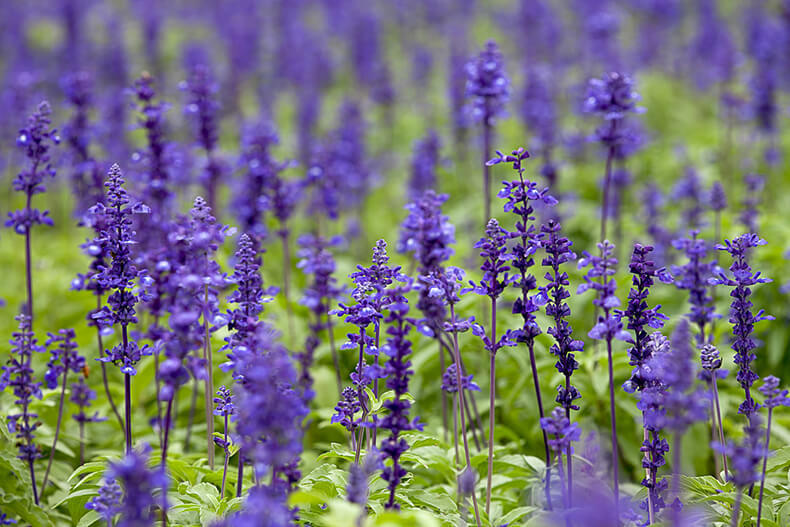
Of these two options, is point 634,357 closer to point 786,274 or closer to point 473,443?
point 473,443

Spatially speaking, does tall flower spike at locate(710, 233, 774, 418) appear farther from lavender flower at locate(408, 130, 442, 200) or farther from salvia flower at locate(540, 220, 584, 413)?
lavender flower at locate(408, 130, 442, 200)

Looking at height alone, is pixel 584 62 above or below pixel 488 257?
above

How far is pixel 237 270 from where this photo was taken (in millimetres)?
3617

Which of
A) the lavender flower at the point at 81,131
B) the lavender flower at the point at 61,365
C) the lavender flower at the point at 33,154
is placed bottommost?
the lavender flower at the point at 61,365

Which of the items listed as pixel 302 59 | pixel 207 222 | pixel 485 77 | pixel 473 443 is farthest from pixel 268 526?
pixel 302 59

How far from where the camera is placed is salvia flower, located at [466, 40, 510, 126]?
5457mm

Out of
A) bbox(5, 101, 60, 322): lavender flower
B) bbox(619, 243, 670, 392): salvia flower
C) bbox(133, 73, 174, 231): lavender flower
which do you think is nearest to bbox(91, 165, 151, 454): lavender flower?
bbox(5, 101, 60, 322): lavender flower

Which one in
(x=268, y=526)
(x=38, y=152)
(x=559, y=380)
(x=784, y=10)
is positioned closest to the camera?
(x=268, y=526)

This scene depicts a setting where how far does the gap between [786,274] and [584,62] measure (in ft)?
33.2

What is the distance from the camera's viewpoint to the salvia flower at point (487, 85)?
546 centimetres

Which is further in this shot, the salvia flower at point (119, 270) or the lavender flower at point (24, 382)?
the lavender flower at point (24, 382)

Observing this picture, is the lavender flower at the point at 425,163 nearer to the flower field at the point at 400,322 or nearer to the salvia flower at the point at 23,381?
the flower field at the point at 400,322

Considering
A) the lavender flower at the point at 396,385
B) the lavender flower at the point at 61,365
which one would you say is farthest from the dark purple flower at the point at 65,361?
the lavender flower at the point at 396,385

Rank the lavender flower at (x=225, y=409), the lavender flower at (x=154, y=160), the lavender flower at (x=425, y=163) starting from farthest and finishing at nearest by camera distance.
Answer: the lavender flower at (x=425, y=163) < the lavender flower at (x=154, y=160) < the lavender flower at (x=225, y=409)
